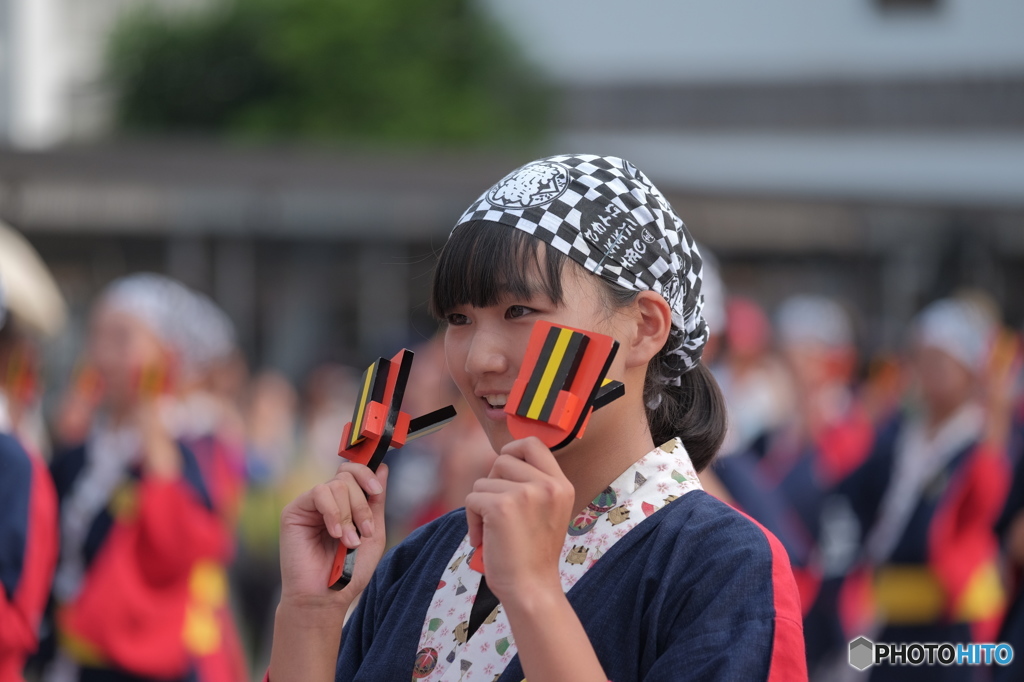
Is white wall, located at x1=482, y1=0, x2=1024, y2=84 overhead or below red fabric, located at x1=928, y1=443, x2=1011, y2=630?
overhead

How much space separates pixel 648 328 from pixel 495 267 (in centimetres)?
25

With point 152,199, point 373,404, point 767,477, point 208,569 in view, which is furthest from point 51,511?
point 152,199

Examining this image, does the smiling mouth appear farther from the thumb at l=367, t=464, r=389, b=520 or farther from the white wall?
the white wall

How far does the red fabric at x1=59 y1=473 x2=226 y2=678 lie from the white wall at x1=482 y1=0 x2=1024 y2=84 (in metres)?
16.8

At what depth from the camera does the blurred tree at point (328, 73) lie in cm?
2606

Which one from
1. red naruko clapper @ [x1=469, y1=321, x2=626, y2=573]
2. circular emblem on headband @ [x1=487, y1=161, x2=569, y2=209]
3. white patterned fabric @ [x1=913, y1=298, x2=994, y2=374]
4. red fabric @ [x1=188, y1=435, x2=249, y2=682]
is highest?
circular emblem on headband @ [x1=487, y1=161, x2=569, y2=209]

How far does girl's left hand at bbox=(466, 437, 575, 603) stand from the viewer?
1.36 meters

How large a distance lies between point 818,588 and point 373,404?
15.8 ft

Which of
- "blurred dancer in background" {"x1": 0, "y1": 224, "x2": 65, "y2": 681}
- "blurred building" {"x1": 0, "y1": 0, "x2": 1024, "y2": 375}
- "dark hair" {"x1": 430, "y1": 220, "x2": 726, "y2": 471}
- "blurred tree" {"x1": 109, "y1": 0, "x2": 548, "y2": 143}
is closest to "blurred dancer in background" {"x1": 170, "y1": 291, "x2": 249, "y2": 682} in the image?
"blurred building" {"x1": 0, "y1": 0, "x2": 1024, "y2": 375}

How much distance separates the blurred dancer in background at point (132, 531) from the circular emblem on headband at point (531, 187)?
2.97 meters

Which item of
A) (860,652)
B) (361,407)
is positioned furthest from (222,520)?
(361,407)

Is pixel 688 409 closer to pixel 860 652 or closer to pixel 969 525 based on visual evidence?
pixel 860 652

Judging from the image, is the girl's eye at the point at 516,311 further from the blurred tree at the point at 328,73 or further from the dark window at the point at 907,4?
the blurred tree at the point at 328,73

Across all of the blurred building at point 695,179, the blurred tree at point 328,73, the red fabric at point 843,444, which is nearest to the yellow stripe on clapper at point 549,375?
the blurred building at point 695,179
